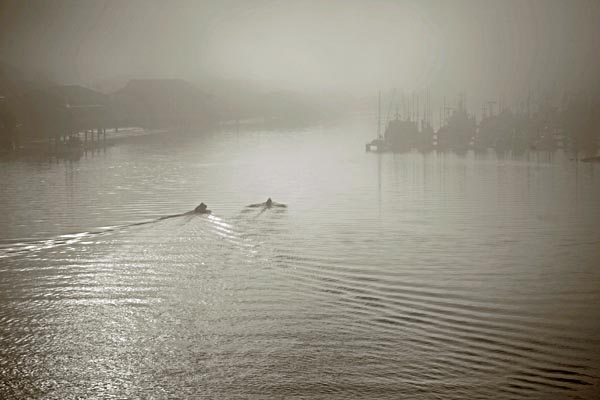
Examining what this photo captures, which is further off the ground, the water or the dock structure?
the dock structure

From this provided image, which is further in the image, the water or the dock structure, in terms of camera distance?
the dock structure

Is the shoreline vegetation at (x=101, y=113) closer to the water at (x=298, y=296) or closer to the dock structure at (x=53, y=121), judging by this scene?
the dock structure at (x=53, y=121)

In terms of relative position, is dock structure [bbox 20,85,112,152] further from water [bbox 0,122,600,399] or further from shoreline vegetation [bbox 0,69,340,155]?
water [bbox 0,122,600,399]

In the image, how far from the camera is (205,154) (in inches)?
1485

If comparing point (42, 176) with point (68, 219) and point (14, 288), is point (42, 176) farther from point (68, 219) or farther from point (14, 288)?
point (14, 288)

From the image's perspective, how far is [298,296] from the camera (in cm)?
999

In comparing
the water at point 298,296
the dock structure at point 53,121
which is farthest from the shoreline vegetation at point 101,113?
the water at point 298,296

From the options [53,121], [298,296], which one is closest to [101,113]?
[53,121]

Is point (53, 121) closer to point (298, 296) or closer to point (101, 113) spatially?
point (101, 113)

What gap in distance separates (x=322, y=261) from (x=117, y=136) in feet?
129

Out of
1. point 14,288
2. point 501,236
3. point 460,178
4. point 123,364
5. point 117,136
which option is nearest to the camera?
point 123,364

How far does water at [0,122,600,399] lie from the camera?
7.31 m

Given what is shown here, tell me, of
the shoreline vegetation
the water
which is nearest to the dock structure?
the shoreline vegetation

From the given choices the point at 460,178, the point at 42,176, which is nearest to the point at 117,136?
the point at 42,176
